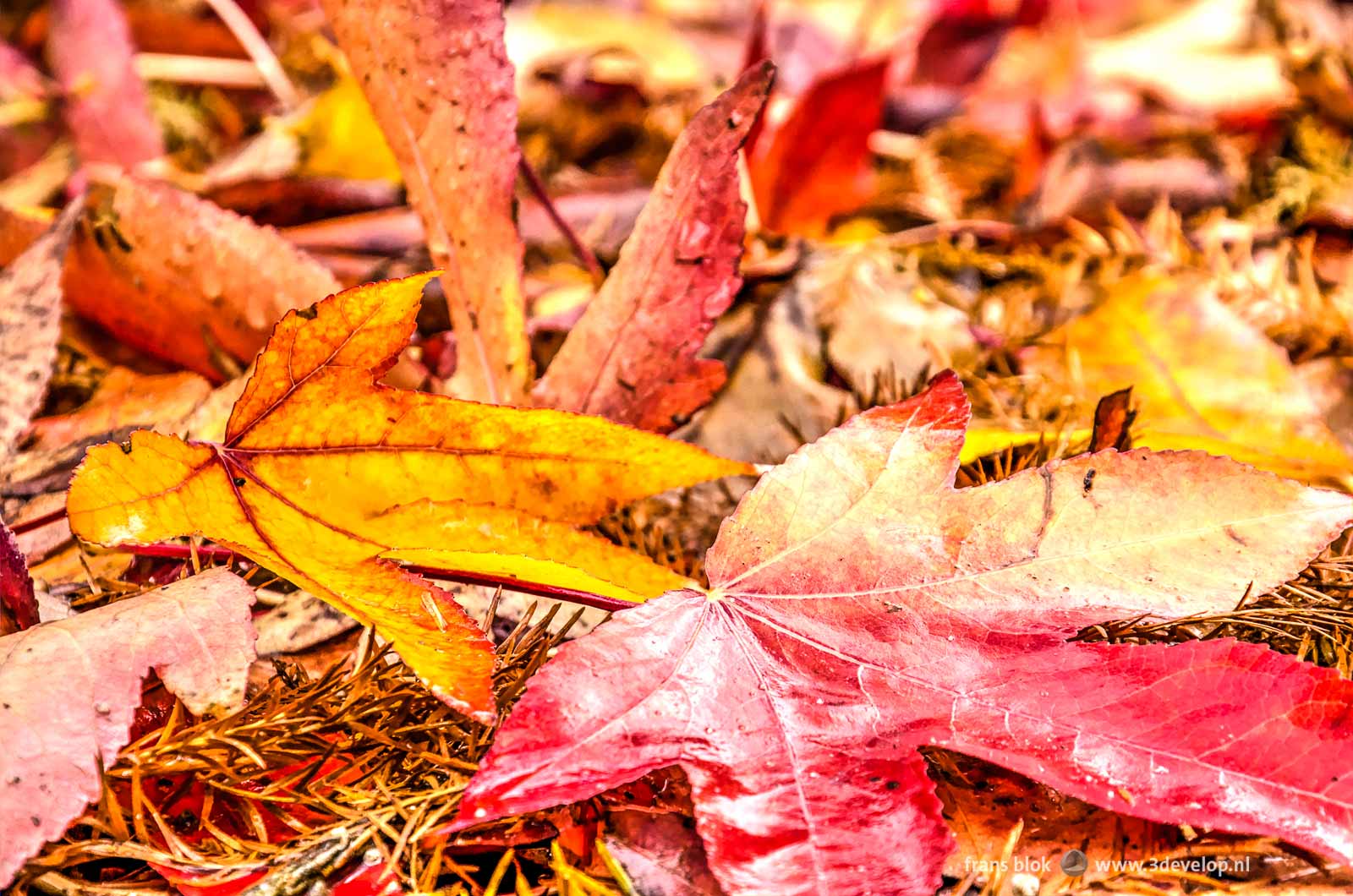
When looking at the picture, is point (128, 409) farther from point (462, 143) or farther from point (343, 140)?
point (343, 140)

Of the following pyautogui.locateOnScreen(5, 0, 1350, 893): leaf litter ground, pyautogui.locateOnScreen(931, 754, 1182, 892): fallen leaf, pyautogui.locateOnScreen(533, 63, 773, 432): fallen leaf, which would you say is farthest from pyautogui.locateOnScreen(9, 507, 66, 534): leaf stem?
pyautogui.locateOnScreen(931, 754, 1182, 892): fallen leaf

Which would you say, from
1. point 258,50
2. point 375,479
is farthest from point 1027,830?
point 258,50

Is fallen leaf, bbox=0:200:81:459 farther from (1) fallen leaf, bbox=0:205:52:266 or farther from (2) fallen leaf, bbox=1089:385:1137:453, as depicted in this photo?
(2) fallen leaf, bbox=1089:385:1137:453

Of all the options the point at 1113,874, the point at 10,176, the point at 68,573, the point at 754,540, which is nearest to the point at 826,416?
the point at 754,540

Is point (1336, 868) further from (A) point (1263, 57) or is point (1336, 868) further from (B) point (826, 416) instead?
(A) point (1263, 57)

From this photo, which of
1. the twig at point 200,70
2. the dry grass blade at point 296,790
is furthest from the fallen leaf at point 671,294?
the twig at point 200,70

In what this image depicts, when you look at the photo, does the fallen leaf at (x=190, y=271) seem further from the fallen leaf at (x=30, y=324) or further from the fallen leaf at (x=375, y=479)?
the fallen leaf at (x=375, y=479)
